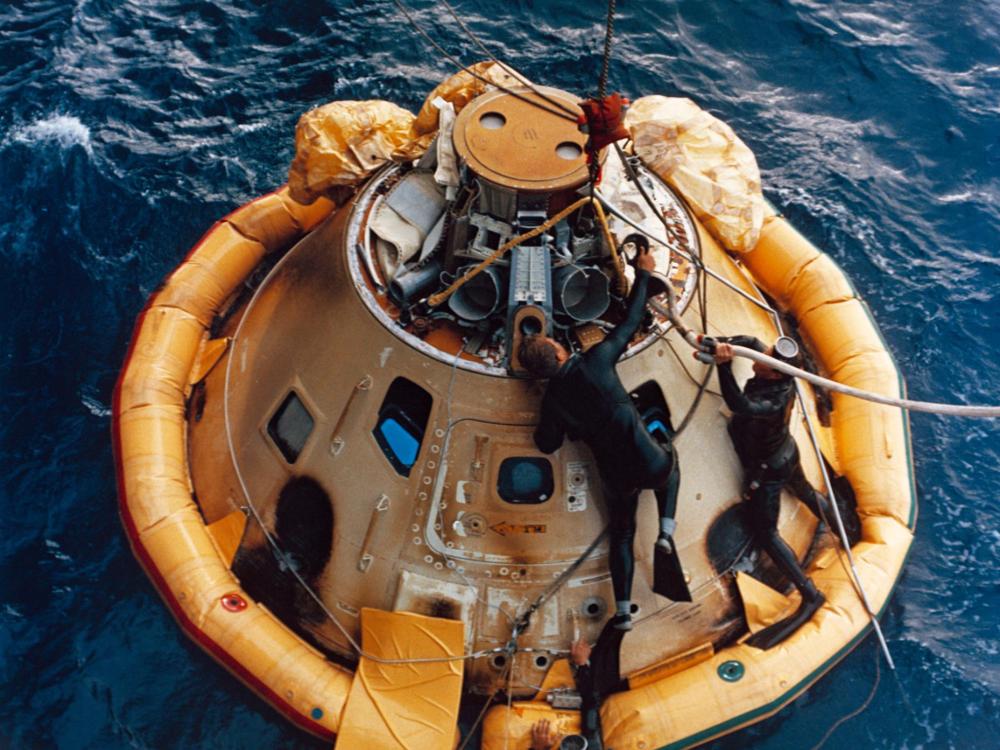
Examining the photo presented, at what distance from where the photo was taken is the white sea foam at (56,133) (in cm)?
1207

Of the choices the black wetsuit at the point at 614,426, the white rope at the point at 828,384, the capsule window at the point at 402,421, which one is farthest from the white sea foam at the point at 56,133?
the white rope at the point at 828,384

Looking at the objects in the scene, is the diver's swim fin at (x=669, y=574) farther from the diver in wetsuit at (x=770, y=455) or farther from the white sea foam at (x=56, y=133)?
the white sea foam at (x=56, y=133)

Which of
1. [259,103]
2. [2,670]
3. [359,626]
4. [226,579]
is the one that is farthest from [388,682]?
[259,103]

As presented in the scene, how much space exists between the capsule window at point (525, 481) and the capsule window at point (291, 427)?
5.55ft

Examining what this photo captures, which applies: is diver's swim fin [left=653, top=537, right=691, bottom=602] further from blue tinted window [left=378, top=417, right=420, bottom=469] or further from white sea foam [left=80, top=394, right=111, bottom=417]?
white sea foam [left=80, top=394, right=111, bottom=417]

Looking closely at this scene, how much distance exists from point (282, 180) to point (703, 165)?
6135 millimetres

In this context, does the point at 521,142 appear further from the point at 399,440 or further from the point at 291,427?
the point at 291,427

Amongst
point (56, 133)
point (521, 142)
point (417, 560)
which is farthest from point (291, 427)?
point (56, 133)

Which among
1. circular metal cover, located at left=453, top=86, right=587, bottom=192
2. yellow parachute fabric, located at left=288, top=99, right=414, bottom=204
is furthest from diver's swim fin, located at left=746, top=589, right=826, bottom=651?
yellow parachute fabric, located at left=288, top=99, right=414, bottom=204

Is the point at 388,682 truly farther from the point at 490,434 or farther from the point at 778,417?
the point at 778,417

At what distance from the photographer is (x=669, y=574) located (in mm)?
6555

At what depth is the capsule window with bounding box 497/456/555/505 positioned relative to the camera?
6609mm

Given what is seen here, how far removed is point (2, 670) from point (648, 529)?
6.32 m

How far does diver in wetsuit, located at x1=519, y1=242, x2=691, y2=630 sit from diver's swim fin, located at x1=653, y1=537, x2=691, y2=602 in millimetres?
35
